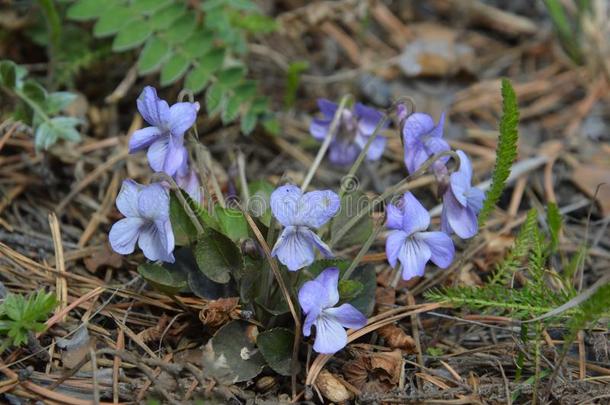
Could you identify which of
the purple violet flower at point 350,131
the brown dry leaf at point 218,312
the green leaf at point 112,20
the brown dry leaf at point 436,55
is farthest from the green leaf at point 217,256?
the brown dry leaf at point 436,55

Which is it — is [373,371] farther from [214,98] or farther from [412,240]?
[214,98]

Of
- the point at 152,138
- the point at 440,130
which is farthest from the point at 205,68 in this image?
the point at 440,130

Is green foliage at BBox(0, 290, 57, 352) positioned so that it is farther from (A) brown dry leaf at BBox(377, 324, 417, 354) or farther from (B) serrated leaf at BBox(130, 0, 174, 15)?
(B) serrated leaf at BBox(130, 0, 174, 15)

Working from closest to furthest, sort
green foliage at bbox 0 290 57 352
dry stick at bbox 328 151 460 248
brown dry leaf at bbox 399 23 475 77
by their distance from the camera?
green foliage at bbox 0 290 57 352
dry stick at bbox 328 151 460 248
brown dry leaf at bbox 399 23 475 77

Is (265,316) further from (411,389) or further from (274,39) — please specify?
(274,39)

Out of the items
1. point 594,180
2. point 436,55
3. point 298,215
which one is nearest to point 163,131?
point 298,215

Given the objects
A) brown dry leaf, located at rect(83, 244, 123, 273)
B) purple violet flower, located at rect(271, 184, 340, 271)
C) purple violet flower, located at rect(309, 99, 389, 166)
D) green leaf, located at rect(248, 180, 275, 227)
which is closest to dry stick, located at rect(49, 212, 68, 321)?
brown dry leaf, located at rect(83, 244, 123, 273)

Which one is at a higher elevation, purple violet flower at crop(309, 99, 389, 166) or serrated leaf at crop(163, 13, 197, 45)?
serrated leaf at crop(163, 13, 197, 45)

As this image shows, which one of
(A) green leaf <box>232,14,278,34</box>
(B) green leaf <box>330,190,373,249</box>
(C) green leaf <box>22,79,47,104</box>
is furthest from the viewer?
(A) green leaf <box>232,14,278,34</box>
